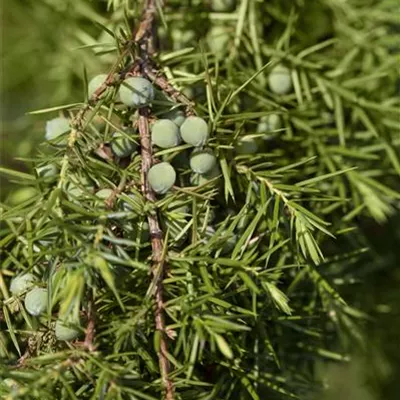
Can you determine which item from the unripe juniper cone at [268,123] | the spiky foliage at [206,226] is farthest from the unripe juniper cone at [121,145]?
the unripe juniper cone at [268,123]

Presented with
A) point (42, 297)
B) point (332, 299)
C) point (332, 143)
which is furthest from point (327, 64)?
point (42, 297)

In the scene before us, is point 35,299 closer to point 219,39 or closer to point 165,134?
point 165,134

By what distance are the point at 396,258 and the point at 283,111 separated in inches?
14.6

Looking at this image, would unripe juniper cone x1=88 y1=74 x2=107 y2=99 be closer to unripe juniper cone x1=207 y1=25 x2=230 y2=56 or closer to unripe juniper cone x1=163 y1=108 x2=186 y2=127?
unripe juniper cone x1=163 y1=108 x2=186 y2=127

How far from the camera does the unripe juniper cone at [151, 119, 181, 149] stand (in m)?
0.50

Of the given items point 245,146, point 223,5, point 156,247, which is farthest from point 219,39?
point 156,247

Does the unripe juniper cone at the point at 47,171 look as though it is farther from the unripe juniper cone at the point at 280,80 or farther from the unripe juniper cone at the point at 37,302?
the unripe juniper cone at the point at 280,80

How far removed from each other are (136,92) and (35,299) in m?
0.15

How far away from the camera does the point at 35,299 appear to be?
47 cm

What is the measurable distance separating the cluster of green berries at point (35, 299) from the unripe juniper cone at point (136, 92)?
131mm

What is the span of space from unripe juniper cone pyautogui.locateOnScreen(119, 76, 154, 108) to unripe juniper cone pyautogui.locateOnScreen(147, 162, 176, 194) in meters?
0.04

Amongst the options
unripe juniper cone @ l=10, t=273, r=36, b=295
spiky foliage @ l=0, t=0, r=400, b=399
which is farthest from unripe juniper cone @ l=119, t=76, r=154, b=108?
unripe juniper cone @ l=10, t=273, r=36, b=295

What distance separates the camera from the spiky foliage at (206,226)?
0.46 meters

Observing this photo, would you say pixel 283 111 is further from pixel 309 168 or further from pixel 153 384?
pixel 153 384
